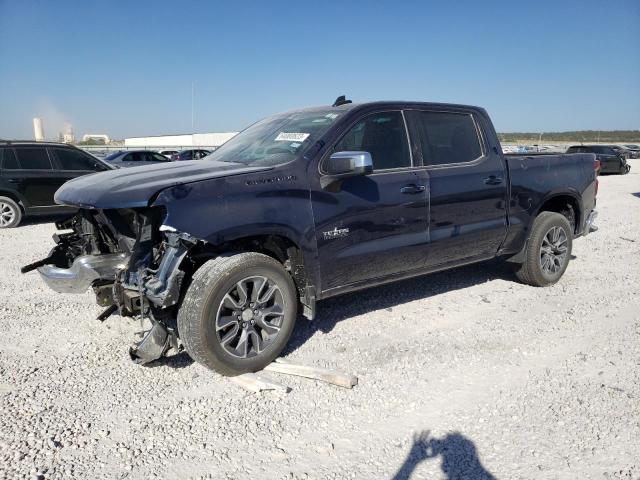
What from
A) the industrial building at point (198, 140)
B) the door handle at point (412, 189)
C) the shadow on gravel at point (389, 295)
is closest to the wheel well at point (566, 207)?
the shadow on gravel at point (389, 295)

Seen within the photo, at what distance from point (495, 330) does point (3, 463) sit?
3.65 metres

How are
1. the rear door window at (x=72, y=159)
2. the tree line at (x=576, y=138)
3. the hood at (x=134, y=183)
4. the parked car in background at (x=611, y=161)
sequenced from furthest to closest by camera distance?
the tree line at (x=576, y=138), the parked car in background at (x=611, y=161), the rear door window at (x=72, y=159), the hood at (x=134, y=183)

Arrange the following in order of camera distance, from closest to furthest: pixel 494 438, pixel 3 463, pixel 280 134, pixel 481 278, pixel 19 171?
pixel 3 463, pixel 494 438, pixel 280 134, pixel 481 278, pixel 19 171

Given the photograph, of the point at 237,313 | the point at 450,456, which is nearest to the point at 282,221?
the point at 237,313

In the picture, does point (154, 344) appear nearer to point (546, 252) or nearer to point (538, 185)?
point (538, 185)

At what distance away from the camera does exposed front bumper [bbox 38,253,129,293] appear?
11.3 feet

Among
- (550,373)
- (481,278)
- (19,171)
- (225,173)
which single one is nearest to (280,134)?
(225,173)

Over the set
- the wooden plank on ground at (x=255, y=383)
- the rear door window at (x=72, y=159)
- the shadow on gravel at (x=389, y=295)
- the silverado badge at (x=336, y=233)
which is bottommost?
the shadow on gravel at (x=389, y=295)

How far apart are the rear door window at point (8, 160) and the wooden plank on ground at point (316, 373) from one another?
8101 mm

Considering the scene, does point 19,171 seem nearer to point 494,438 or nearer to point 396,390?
point 396,390

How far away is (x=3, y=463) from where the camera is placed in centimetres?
257

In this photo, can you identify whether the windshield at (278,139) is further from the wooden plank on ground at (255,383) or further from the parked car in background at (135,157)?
the parked car in background at (135,157)

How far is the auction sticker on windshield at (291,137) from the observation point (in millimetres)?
4041

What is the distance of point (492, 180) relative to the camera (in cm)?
492
